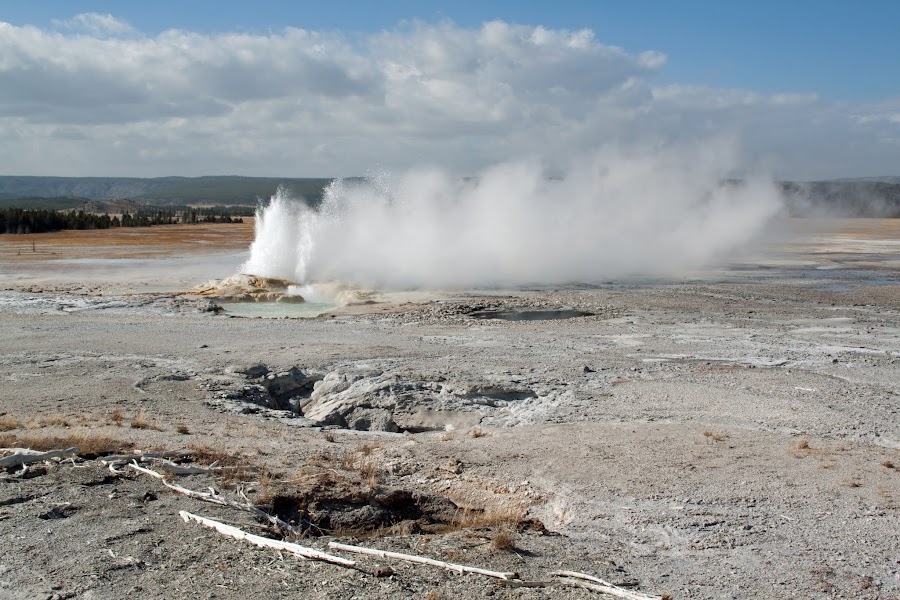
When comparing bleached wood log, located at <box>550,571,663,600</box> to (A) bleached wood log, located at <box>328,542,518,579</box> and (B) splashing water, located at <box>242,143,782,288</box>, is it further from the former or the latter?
(B) splashing water, located at <box>242,143,782,288</box>

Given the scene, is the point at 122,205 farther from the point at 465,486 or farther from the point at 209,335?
the point at 465,486

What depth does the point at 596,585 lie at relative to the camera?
17.9ft

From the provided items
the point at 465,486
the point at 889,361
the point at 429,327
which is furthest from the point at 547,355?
the point at 465,486

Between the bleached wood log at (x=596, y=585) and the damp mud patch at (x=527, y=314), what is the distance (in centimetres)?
1589

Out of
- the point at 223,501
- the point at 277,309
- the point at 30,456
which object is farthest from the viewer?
the point at 277,309

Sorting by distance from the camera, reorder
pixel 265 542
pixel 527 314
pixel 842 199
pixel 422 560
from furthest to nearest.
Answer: pixel 842 199
pixel 527 314
pixel 265 542
pixel 422 560

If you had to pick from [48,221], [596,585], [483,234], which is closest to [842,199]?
[483,234]

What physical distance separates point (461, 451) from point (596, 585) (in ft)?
13.5

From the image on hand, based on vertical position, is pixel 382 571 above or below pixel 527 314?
below

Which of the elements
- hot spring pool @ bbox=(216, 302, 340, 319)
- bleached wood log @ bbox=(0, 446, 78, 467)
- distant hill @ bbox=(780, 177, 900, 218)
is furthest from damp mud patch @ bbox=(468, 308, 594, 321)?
distant hill @ bbox=(780, 177, 900, 218)

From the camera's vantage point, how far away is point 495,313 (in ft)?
73.7

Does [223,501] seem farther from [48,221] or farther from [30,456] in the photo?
[48,221]

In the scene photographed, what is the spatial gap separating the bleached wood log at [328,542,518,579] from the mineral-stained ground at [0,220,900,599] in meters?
0.06

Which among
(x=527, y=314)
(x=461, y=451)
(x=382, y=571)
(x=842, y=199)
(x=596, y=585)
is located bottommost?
(x=461, y=451)
